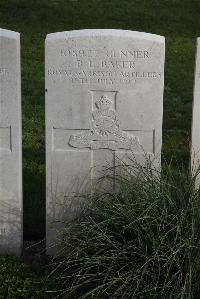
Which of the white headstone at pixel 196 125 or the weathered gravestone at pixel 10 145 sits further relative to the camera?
the white headstone at pixel 196 125

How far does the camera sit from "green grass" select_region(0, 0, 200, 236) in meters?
6.95

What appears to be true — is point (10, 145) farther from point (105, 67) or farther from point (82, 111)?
point (105, 67)

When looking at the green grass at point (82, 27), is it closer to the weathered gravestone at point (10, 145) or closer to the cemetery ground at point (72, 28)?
the cemetery ground at point (72, 28)

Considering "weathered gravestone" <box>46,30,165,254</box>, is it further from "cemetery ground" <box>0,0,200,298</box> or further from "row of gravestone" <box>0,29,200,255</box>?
"cemetery ground" <box>0,0,200,298</box>

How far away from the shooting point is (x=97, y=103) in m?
4.90

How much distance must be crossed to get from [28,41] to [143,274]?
892cm

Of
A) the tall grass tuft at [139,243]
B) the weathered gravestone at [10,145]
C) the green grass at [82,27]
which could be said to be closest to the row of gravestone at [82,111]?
the weathered gravestone at [10,145]

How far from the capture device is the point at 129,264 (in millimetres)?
4305

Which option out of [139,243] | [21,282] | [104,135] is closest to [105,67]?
[104,135]

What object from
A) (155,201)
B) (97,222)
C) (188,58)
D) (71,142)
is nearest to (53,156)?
(71,142)

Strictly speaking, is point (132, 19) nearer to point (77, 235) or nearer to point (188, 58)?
point (188, 58)

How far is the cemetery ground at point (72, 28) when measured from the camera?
618 cm

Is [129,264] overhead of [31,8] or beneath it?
beneath

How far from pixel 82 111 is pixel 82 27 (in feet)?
30.0
